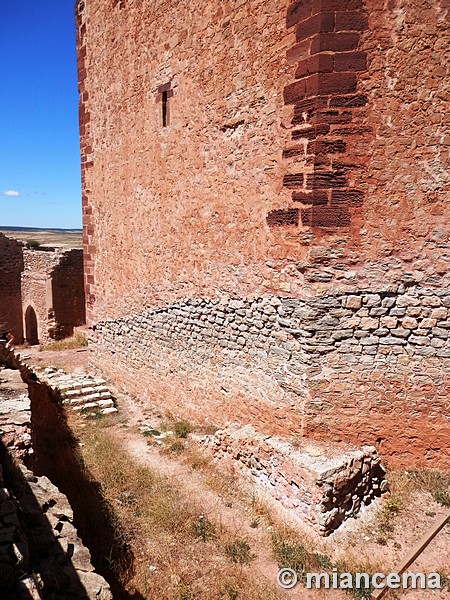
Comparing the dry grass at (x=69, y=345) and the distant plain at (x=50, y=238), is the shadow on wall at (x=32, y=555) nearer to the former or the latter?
the dry grass at (x=69, y=345)

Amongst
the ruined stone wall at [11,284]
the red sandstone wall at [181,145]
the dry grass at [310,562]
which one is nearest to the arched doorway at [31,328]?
the ruined stone wall at [11,284]

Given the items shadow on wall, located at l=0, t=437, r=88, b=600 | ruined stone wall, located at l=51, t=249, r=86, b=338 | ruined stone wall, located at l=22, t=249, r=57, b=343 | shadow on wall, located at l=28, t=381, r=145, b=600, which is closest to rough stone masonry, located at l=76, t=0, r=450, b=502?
shadow on wall, located at l=28, t=381, r=145, b=600

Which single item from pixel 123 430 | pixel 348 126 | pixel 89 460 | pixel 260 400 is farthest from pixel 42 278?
pixel 348 126

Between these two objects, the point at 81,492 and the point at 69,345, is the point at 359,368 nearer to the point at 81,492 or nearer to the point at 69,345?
the point at 81,492

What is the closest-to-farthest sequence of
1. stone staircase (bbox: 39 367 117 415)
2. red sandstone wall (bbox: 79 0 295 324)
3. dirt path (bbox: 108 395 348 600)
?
dirt path (bbox: 108 395 348 600), red sandstone wall (bbox: 79 0 295 324), stone staircase (bbox: 39 367 117 415)

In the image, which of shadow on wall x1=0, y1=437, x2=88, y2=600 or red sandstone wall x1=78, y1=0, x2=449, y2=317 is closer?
shadow on wall x1=0, y1=437, x2=88, y2=600

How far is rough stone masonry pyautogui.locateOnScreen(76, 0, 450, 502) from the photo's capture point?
15.8 feet

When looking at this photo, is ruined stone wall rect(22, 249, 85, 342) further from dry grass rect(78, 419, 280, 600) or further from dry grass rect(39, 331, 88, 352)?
dry grass rect(78, 419, 280, 600)

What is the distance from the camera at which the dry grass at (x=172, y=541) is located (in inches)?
155

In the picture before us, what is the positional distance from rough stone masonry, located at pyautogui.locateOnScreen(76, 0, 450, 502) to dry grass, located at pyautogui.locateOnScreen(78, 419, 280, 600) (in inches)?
55.4

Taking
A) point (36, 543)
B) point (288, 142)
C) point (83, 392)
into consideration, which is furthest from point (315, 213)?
point (83, 392)

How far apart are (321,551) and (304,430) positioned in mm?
1313

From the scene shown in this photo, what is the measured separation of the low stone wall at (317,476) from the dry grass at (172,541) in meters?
0.77

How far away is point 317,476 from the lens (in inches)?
182
